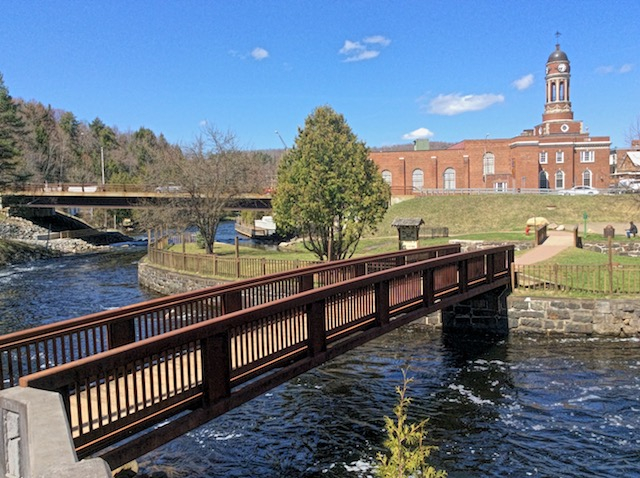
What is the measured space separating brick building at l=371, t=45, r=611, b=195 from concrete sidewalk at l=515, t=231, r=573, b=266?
1232 inches

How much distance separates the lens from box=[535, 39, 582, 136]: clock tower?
→ 72.9 meters

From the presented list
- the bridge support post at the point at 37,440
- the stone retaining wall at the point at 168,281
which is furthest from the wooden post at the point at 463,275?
the bridge support post at the point at 37,440

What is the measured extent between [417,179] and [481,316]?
175ft

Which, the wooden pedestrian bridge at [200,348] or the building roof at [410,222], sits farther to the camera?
the building roof at [410,222]

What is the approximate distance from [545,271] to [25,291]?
25.2 metres

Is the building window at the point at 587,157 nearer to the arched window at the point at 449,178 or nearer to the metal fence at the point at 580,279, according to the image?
the arched window at the point at 449,178

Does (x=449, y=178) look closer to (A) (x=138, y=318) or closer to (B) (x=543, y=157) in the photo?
(B) (x=543, y=157)

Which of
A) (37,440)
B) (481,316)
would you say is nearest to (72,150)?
(481,316)

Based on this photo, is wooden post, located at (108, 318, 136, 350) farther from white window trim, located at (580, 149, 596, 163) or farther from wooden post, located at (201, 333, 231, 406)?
white window trim, located at (580, 149, 596, 163)

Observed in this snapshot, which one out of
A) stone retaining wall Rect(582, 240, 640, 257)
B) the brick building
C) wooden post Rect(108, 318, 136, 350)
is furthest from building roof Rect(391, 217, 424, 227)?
the brick building

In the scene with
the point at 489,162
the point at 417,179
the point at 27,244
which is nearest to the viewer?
the point at 27,244

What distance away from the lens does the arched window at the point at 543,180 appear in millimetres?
65875

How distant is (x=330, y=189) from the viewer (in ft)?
80.9

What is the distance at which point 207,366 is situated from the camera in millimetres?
7047
